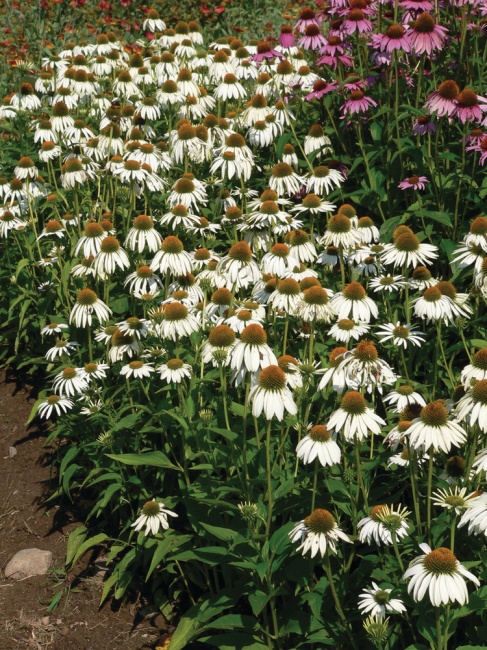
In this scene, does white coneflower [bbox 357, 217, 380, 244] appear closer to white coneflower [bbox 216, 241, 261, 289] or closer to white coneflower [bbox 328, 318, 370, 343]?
white coneflower [bbox 216, 241, 261, 289]

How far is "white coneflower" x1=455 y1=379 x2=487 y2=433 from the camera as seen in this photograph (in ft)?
8.67

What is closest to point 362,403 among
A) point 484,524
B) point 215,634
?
point 484,524

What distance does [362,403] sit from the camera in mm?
2916

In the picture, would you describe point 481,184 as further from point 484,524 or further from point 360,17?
point 484,524

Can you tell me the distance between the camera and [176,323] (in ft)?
12.1

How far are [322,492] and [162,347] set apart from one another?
3.88ft

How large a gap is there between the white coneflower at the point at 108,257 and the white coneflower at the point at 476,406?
2.22 meters

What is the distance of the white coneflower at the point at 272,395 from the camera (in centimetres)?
285

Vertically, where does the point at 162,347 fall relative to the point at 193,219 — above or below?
below

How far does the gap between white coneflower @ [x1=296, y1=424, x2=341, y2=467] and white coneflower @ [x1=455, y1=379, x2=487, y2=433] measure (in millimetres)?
456

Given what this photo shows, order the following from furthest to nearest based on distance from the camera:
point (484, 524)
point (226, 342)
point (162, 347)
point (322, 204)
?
point (322, 204)
point (162, 347)
point (226, 342)
point (484, 524)

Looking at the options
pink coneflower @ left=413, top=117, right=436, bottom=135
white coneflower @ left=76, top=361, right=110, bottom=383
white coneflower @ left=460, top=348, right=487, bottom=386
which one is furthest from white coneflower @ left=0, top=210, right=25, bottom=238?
white coneflower @ left=460, top=348, right=487, bottom=386

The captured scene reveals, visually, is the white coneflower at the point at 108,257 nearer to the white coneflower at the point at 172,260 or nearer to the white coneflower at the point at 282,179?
the white coneflower at the point at 172,260

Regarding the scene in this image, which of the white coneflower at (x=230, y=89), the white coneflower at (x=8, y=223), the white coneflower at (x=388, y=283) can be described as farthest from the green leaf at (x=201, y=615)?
the white coneflower at (x=230, y=89)
